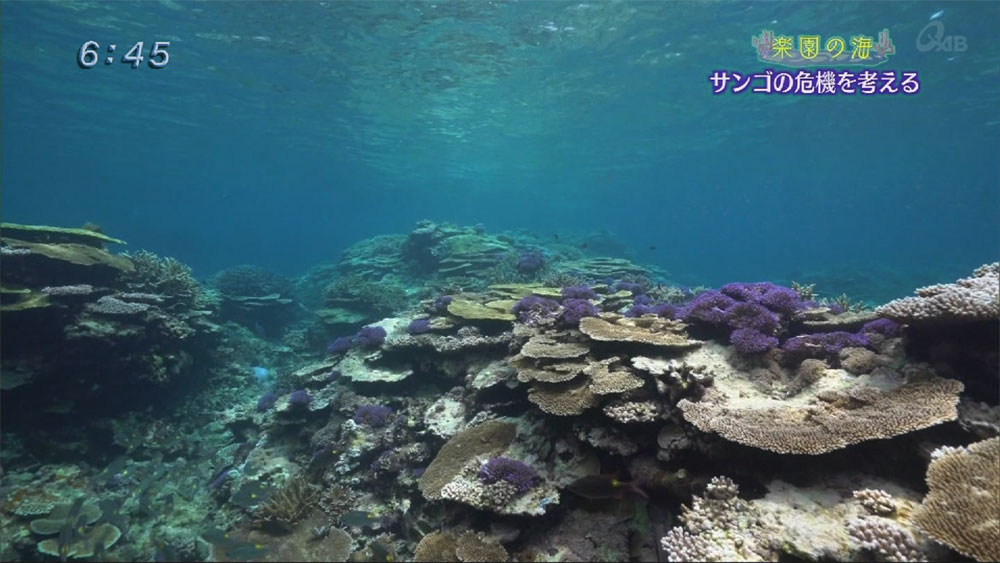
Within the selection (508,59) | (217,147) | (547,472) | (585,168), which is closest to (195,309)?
(547,472)

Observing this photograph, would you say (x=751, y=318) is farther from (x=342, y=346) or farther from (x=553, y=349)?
(x=342, y=346)

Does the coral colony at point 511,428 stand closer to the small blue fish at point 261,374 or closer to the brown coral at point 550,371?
the brown coral at point 550,371

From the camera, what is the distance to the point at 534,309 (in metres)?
8.80

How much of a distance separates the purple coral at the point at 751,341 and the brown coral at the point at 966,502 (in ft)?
7.77

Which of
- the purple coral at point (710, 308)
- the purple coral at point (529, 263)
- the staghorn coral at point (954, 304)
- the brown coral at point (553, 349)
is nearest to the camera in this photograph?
the staghorn coral at point (954, 304)

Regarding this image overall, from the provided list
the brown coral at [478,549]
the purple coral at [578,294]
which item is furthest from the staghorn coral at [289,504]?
the purple coral at [578,294]

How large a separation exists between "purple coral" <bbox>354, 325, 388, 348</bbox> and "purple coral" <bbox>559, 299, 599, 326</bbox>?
4652mm

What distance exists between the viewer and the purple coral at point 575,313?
24.5 feet

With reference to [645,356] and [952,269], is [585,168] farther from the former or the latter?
[645,356]

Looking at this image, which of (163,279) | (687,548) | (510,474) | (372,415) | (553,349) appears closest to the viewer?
(687,548)

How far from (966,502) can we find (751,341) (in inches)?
118

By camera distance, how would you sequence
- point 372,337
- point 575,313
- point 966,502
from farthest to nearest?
point 372,337 → point 575,313 → point 966,502

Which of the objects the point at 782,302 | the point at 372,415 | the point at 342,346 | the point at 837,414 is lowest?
the point at 372,415

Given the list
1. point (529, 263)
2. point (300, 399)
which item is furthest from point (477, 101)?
point (300, 399)
